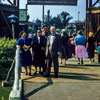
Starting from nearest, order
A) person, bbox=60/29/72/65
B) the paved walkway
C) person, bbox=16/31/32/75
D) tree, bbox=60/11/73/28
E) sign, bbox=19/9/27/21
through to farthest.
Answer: the paved walkway, person, bbox=16/31/32/75, person, bbox=60/29/72/65, sign, bbox=19/9/27/21, tree, bbox=60/11/73/28

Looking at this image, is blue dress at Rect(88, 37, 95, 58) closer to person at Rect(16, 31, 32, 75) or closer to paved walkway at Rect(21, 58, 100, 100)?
paved walkway at Rect(21, 58, 100, 100)

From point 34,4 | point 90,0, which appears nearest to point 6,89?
point 90,0

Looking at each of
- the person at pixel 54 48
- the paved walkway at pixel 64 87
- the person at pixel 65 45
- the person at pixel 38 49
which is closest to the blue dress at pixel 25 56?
the person at pixel 38 49

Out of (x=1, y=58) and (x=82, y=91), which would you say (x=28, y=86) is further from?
(x=1, y=58)

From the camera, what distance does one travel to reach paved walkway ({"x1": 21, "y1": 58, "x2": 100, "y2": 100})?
7922 mm

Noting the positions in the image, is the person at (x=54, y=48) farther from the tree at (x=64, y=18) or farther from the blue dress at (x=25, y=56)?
the tree at (x=64, y=18)

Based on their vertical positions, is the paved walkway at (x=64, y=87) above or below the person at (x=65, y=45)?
below

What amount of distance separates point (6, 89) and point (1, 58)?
3693mm

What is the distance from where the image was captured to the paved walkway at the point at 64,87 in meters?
7.92

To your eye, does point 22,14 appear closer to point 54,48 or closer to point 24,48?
point 24,48

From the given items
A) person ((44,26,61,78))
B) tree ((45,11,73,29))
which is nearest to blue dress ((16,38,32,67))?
person ((44,26,61,78))

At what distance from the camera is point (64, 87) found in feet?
30.1

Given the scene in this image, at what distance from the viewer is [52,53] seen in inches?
434

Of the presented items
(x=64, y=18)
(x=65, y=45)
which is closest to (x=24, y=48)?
Answer: (x=65, y=45)
